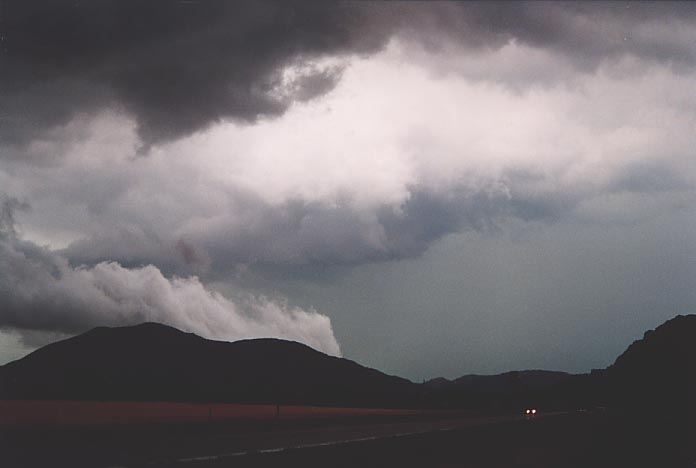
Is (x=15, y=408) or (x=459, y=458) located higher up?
(x=15, y=408)

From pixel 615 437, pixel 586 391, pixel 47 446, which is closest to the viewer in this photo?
pixel 47 446

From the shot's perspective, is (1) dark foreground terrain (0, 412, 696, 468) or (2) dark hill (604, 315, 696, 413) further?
(2) dark hill (604, 315, 696, 413)

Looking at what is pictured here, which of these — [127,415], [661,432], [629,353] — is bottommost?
[661,432]

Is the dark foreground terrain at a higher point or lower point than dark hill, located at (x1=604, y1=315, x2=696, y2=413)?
lower

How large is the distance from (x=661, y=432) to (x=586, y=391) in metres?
174

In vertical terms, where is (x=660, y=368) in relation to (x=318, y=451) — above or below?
above

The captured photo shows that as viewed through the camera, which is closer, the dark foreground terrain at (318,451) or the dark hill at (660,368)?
the dark foreground terrain at (318,451)

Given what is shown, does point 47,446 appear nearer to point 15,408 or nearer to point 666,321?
point 15,408

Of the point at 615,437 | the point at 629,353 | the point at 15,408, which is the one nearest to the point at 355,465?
the point at 15,408

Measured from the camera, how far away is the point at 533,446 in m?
24.8

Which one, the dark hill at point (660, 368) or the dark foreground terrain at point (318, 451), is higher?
the dark hill at point (660, 368)

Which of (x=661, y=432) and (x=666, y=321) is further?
(x=666, y=321)

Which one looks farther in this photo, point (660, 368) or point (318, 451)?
point (660, 368)

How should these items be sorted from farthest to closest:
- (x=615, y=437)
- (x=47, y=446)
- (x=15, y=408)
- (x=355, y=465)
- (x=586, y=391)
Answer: (x=586, y=391) → (x=615, y=437) → (x=15, y=408) → (x=47, y=446) → (x=355, y=465)
